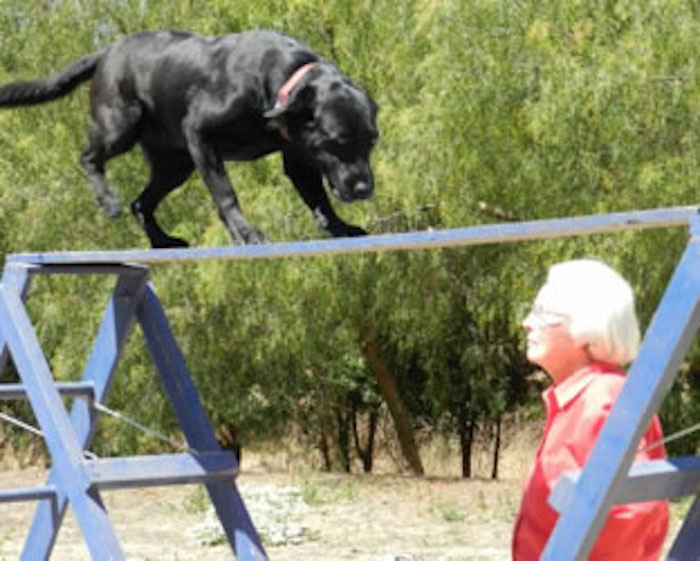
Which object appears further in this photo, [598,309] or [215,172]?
[215,172]

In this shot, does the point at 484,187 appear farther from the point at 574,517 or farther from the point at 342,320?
the point at 574,517

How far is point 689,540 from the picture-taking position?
8.92 feet

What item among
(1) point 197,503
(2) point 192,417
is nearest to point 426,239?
(2) point 192,417

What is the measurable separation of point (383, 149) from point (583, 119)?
1531 mm

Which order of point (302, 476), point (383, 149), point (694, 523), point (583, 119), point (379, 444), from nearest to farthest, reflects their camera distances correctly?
1. point (694, 523)
2. point (583, 119)
3. point (383, 149)
4. point (302, 476)
5. point (379, 444)

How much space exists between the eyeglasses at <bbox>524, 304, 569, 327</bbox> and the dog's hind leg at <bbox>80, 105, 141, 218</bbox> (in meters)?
2.00

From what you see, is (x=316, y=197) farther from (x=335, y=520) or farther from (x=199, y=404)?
(x=335, y=520)

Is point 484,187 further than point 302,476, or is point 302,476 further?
point 302,476

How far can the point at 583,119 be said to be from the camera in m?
9.41

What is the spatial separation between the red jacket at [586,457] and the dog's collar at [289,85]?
1.41 metres

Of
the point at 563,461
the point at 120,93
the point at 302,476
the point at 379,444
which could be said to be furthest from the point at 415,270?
the point at 563,461

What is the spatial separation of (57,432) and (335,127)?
117 cm

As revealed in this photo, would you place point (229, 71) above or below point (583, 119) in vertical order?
above

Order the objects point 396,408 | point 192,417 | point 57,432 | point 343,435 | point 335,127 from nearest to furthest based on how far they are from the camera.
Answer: point 335,127 < point 57,432 < point 192,417 < point 396,408 < point 343,435
